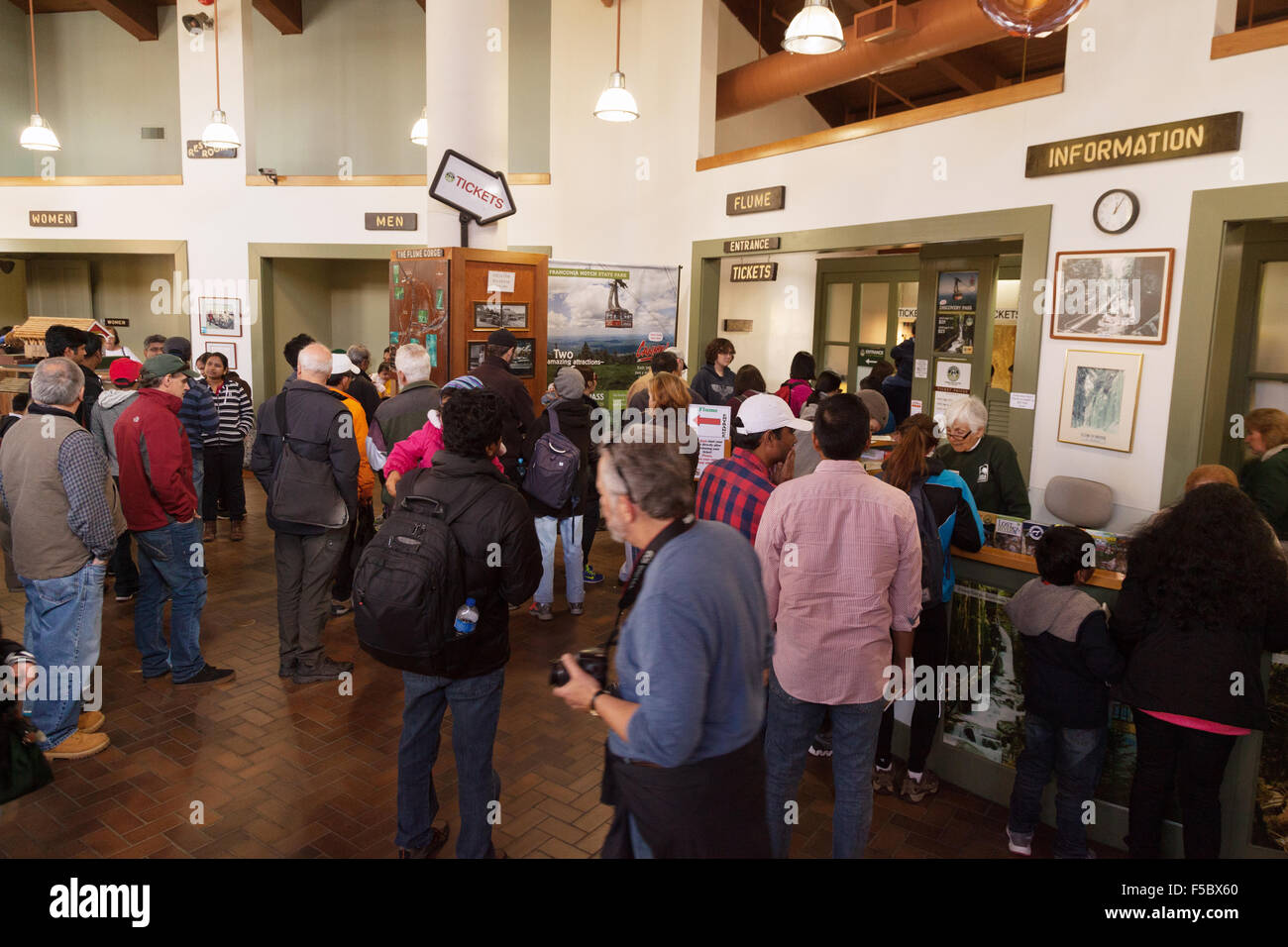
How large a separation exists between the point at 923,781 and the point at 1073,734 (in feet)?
2.69

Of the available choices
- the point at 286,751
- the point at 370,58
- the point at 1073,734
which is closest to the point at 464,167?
the point at 286,751

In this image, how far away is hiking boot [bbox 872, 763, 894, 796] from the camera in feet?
12.8

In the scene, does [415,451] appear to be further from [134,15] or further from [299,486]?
[134,15]

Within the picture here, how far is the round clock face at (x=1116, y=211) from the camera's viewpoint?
17.3 ft

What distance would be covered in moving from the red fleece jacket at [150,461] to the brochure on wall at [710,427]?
3.34 meters

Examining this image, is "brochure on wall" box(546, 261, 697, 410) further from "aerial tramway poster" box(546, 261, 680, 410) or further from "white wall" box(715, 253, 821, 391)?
"white wall" box(715, 253, 821, 391)

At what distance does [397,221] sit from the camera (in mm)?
11016

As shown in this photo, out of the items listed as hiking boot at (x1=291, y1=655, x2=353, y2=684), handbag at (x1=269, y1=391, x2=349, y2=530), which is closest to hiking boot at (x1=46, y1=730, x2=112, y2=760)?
hiking boot at (x1=291, y1=655, x2=353, y2=684)

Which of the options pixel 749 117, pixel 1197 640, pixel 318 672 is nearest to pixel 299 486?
pixel 318 672

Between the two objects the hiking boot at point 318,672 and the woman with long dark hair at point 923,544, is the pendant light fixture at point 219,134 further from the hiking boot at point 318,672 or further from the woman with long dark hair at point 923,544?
the woman with long dark hair at point 923,544

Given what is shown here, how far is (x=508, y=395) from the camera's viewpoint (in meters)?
5.66

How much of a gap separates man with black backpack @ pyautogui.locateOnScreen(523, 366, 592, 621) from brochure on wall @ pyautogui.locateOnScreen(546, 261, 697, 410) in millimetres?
2536

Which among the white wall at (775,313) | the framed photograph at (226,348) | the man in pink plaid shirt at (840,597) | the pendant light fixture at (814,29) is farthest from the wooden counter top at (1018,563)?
the framed photograph at (226,348)
